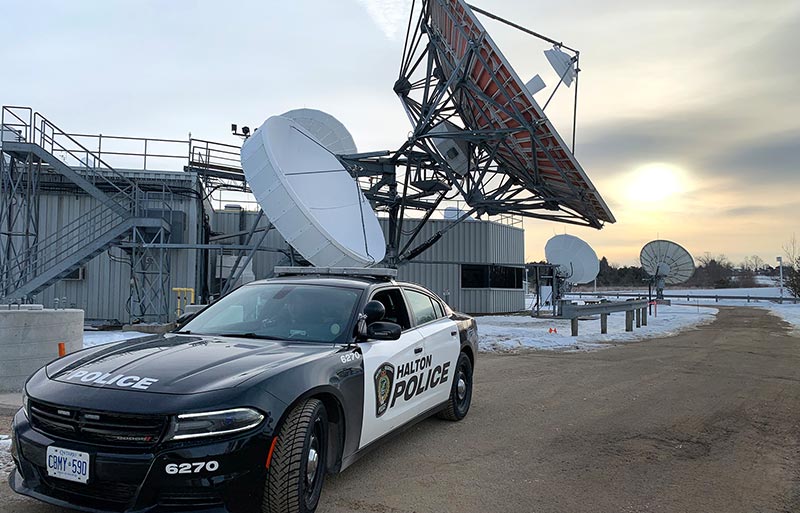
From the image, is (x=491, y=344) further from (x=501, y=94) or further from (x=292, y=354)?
(x=292, y=354)

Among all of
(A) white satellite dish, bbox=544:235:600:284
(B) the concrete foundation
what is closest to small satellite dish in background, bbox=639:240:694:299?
(A) white satellite dish, bbox=544:235:600:284

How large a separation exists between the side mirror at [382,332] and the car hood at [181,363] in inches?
15.3

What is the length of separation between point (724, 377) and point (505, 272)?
2085cm

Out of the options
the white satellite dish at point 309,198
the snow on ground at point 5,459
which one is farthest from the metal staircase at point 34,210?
the snow on ground at point 5,459

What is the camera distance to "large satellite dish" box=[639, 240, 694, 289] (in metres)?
→ 34.2

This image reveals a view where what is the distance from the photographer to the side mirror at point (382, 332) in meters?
4.45

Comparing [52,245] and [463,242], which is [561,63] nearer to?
[463,242]

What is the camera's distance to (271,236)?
81.0 feet

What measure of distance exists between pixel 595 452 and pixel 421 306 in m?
2.20

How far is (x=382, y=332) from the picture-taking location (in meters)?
4.45

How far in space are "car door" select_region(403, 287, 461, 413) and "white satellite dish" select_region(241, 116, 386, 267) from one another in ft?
21.5

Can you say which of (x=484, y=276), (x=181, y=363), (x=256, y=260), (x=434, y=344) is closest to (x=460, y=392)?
(x=434, y=344)

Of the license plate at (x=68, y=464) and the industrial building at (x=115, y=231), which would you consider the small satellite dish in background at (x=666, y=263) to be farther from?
the license plate at (x=68, y=464)

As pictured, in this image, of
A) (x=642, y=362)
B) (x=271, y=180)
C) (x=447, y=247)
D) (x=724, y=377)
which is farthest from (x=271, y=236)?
(x=724, y=377)
